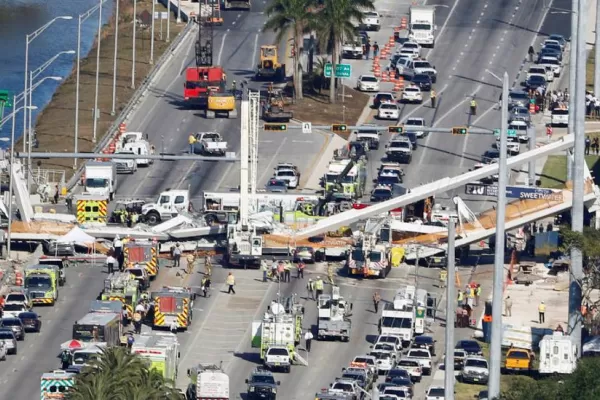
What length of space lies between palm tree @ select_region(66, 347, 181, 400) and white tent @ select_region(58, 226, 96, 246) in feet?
123

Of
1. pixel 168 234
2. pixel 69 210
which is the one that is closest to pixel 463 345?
pixel 168 234

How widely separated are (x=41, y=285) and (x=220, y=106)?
174 feet

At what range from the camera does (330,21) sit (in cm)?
19912

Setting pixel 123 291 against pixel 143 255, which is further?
pixel 143 255

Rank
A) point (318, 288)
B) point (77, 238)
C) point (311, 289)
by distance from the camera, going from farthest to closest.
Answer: point (77, 238) → point (311, 289) → point (318, 288)

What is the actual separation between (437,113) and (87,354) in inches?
2996

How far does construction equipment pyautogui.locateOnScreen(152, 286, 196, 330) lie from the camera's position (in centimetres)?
13638

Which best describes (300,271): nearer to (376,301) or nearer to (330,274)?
(330,274)

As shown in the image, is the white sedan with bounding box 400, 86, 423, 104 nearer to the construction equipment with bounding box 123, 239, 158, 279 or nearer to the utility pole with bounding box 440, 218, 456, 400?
the construction equipment with bounding box 123, 239, 158, 279

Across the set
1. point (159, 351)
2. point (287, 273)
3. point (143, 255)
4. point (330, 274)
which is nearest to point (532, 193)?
point (330, 274)

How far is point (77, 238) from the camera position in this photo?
15362 cm

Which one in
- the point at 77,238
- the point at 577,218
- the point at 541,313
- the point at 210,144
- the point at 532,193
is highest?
the point at 577,218

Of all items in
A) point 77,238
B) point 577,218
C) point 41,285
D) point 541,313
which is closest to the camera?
point 577,218

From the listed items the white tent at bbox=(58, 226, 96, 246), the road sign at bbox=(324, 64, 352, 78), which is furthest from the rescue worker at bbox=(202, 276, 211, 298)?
the road sign at bbox=(324, 64, 352, 78)
